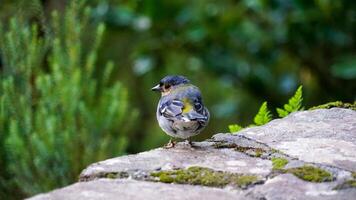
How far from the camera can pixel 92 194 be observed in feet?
9.05

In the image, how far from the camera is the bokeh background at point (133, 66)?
547cm

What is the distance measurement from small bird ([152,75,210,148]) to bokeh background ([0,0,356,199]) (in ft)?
3.90

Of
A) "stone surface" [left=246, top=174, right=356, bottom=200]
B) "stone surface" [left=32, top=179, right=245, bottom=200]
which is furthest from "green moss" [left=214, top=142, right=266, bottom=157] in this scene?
"stone surface" [left=32, top=179, right=245, bottom=200]

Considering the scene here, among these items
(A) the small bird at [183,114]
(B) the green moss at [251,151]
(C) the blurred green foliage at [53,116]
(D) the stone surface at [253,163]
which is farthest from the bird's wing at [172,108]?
(C) the blurred green foliage at [53,116]

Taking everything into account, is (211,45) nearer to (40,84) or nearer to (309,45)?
(309,45)

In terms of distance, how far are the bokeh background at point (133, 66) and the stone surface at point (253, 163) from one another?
1.83 metres

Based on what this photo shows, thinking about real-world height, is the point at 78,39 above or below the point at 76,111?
above

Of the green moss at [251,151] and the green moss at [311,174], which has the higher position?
the green moss at [251,151]

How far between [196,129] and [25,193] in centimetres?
181

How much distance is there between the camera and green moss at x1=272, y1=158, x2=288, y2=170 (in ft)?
10.6

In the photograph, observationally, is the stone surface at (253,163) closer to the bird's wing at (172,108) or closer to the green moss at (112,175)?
the green moss at (112,175)

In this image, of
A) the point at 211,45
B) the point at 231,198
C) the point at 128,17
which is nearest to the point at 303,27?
the point at 211,45

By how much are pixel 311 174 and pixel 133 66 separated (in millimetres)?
5633

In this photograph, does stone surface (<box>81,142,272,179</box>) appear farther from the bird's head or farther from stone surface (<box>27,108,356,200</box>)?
the bird's head
